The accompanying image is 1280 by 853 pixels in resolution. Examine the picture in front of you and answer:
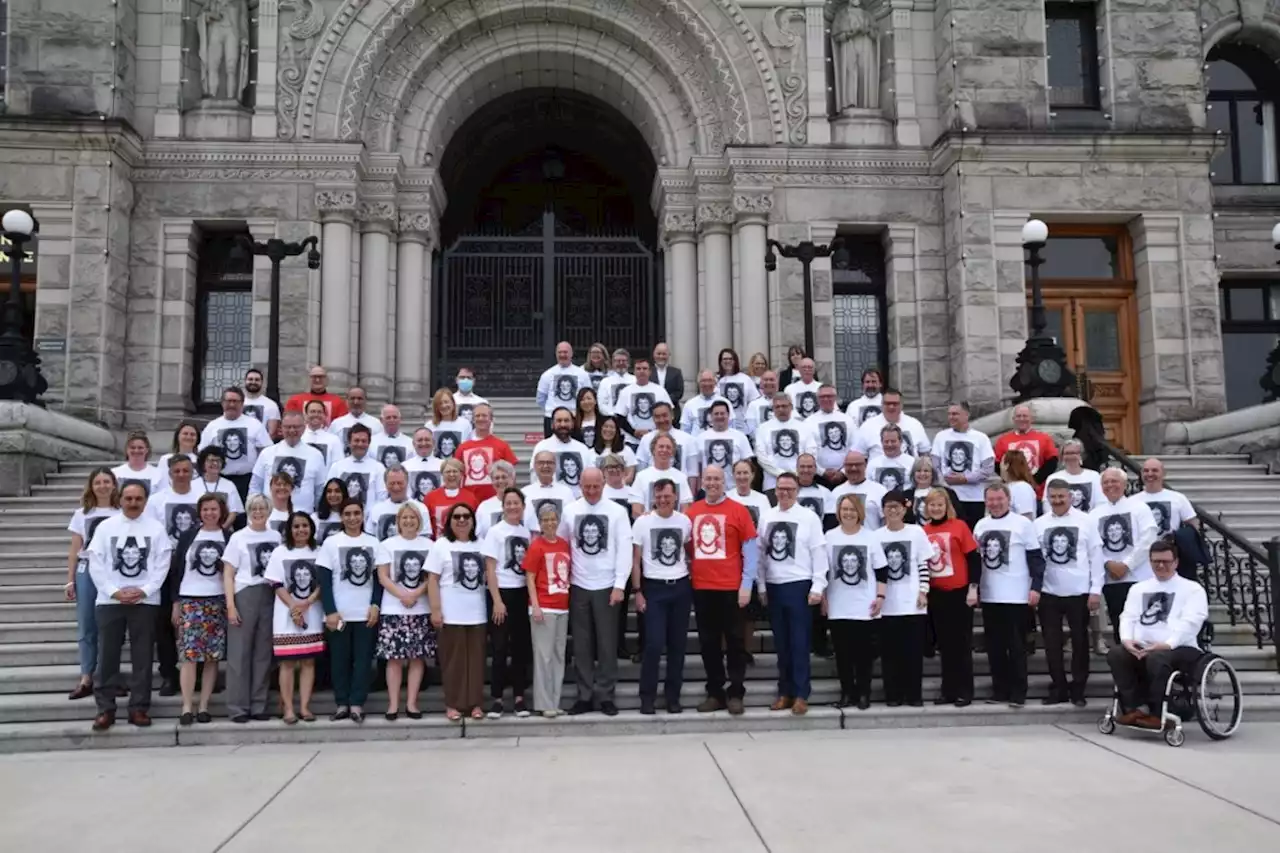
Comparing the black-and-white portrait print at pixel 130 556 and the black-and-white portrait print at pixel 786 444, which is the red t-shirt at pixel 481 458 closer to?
the black-and-white portrait print at pixel 786 444

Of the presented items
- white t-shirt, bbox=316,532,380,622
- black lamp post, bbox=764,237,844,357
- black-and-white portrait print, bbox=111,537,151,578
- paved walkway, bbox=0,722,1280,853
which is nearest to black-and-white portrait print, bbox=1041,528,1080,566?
paved walkway, bbox=0,722,1280,853

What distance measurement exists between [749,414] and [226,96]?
A: 1031cm

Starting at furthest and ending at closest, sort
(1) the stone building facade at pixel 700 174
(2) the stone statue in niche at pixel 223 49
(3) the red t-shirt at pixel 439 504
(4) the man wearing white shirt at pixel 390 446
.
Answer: (2) the stone statue in niche at pixel 223 49 < (1) the stone building facade at pixel 700 174 < (4) the man wearing white shirt at pixel 390 446 < (3) the red t-shirt at pixel 439 504

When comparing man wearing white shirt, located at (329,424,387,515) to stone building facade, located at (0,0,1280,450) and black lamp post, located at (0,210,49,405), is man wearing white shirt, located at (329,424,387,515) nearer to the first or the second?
black lamp post, located at (0,210,49,405)

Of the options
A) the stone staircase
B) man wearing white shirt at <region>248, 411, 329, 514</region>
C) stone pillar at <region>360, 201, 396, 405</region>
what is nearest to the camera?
the stone staircase

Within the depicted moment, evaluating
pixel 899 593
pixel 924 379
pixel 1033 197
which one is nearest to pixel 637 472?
pixel 899 593

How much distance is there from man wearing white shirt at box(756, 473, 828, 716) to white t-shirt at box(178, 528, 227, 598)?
4347 millimetres

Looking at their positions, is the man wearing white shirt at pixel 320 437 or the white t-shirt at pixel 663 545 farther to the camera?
the man wearing white shirt at pixel 320 437

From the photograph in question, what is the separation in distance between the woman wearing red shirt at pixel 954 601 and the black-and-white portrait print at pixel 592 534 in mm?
2685

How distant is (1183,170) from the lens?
16.5m

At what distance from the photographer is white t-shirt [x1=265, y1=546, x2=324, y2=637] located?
833 centimetres

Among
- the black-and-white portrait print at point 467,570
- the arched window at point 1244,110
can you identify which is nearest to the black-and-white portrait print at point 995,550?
the black-and-white portrait print at point 467,570

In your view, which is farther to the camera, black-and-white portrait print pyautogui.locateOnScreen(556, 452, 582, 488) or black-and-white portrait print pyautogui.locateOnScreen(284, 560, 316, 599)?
black-and-white portrait print pyautogui.locateOnScreen(556, 452, 582, 488)

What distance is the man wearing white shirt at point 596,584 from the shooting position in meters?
8.52
